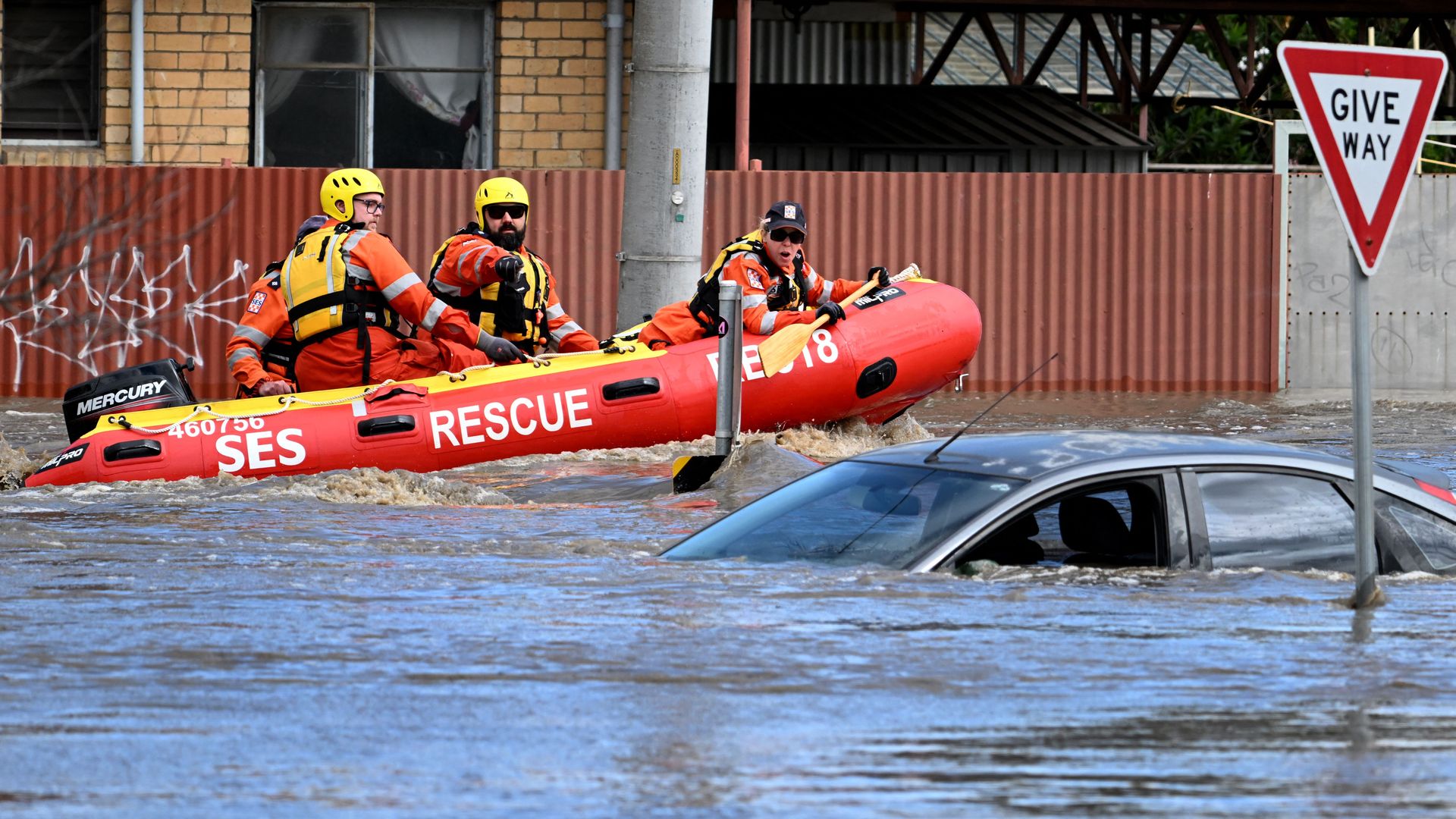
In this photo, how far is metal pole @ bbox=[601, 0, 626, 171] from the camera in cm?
1911

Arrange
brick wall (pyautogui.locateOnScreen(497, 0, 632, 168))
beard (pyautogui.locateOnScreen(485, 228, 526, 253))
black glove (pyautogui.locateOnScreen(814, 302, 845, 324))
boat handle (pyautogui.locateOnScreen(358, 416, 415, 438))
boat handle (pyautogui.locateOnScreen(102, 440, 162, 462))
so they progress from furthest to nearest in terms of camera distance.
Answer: brick wall (pyautogui.locateOnScreen(497, 0, 632, 168))
black glove (pyautogui.locateOnScreen(814, 302, 845, 324))
beard (pyautogui.locateOnScreen(485, 228, 526, 253))
boat handle (pyautogui.locateOnScreen(358, 416, 415, 438))
boat handle (pyautogui.locateOnScreen(102, 440, 162, 462))

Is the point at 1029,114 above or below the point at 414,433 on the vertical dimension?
above

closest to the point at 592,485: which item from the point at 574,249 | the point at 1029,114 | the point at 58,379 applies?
the point at 574,249

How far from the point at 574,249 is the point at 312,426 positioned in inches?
251

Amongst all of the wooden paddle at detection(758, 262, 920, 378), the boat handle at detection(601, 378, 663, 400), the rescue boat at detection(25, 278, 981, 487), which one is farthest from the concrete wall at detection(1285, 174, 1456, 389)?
the boat handle at detection(601, 378, 663, 400)

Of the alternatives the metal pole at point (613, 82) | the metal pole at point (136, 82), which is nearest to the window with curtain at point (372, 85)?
the metal pole at point (136, 82)

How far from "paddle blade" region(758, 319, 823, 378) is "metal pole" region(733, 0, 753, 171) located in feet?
17.5

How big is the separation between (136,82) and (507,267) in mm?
8782

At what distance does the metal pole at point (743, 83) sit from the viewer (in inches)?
686

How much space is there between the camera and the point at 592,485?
10539 millimetres

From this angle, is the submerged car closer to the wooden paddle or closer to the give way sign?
the give way sign

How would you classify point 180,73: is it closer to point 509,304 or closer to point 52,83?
point 52,83

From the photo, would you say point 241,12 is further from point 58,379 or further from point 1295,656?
point 1295,656

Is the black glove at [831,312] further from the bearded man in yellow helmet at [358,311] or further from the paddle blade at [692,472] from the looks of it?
the paddle blade at [692,472]
